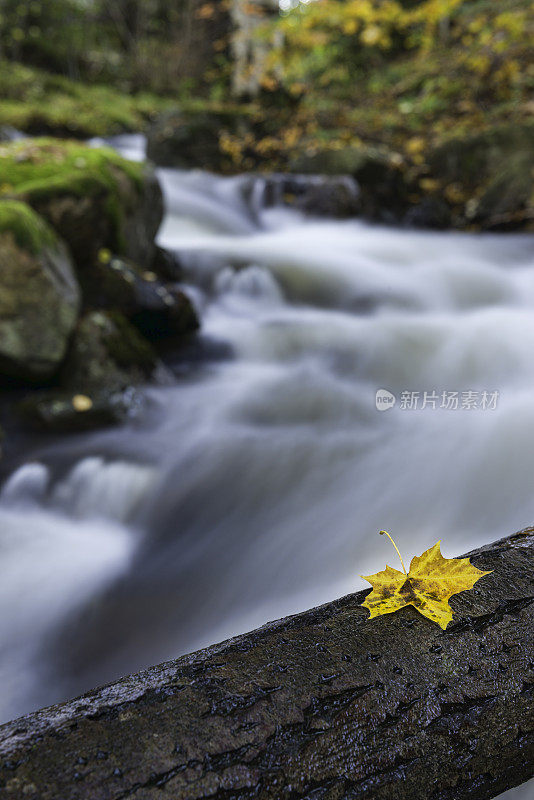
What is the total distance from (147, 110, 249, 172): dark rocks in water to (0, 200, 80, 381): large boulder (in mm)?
6943

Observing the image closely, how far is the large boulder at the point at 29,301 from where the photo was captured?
143 inches

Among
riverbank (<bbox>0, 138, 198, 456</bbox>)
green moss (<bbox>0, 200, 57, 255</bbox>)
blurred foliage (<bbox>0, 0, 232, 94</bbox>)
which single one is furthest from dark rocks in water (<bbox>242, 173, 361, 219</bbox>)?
blurred foliage (<bbox>0, 0, 232, 94</bbox>)

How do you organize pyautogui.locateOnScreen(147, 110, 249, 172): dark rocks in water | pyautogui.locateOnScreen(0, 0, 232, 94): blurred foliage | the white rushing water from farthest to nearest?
pyautogui.locateOnScreen(0, 0, 232, 94): blurred foliage < pyautogui.locateOnScreen(147, 110, 249, 172): dark rocks in water < the white rushing water

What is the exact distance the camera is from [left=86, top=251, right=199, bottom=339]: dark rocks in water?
15.1ft

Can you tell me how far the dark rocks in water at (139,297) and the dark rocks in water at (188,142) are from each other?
6130 millimetres

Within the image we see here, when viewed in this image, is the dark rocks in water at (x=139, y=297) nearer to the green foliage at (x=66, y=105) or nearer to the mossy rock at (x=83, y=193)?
the mossy rock at (x=83, y=193)

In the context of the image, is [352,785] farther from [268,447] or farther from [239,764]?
[268,447]

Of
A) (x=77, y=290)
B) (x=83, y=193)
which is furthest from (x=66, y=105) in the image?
(x=77, y=290)

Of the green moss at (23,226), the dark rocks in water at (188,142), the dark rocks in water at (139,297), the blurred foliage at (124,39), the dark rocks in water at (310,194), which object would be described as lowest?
the dark rocks in water at (139,297)

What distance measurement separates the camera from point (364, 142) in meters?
11.0

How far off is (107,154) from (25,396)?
2.71 meters

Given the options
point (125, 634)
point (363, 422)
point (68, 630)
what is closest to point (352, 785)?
point (125, 634)

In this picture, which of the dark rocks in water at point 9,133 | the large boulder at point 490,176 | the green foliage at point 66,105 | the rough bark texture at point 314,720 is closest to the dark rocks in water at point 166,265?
the large boulder at point 490,176

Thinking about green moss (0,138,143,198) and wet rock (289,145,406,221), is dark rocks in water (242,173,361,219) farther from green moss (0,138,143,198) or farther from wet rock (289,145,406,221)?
green moss (0,138,143,198)
